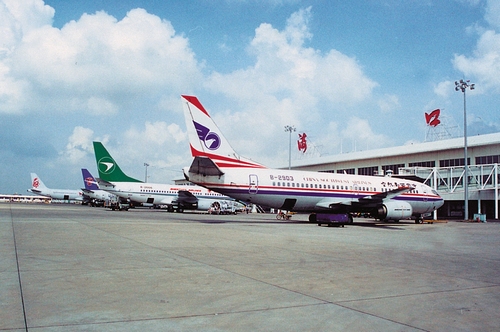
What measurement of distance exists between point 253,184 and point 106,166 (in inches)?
1310

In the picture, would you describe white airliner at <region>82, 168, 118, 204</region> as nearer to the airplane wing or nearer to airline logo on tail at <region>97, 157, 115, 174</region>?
airline logo on tail at <region>97, 157, 115, 174</region>

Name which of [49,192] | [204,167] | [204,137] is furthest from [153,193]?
[49,192]

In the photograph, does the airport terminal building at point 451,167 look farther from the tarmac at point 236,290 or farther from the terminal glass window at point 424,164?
the tarmac at point 236,290

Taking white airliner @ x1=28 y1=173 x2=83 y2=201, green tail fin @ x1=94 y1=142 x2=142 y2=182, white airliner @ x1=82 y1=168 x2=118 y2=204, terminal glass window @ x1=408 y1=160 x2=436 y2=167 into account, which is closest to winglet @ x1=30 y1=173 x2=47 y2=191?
white airliner @ x1=28 y1=173 x2=83 y2=201

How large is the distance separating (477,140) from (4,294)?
6079cm

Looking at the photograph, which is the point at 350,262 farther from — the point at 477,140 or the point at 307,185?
the point at 477,140

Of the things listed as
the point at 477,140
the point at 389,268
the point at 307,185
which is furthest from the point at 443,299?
the point at 477,140

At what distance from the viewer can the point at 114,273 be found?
25.6 feet

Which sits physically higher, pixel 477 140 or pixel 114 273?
pixel 477 140

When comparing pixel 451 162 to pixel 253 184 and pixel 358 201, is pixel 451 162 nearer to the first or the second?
pixel 358 201

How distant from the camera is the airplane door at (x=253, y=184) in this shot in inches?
1045

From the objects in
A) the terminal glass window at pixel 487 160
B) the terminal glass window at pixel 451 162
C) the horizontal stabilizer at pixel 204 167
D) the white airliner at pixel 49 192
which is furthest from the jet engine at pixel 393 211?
the white airliner at pixel 49 192

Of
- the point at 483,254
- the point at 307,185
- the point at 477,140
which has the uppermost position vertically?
the point at 477,140

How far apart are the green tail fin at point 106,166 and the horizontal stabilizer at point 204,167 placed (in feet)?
107
